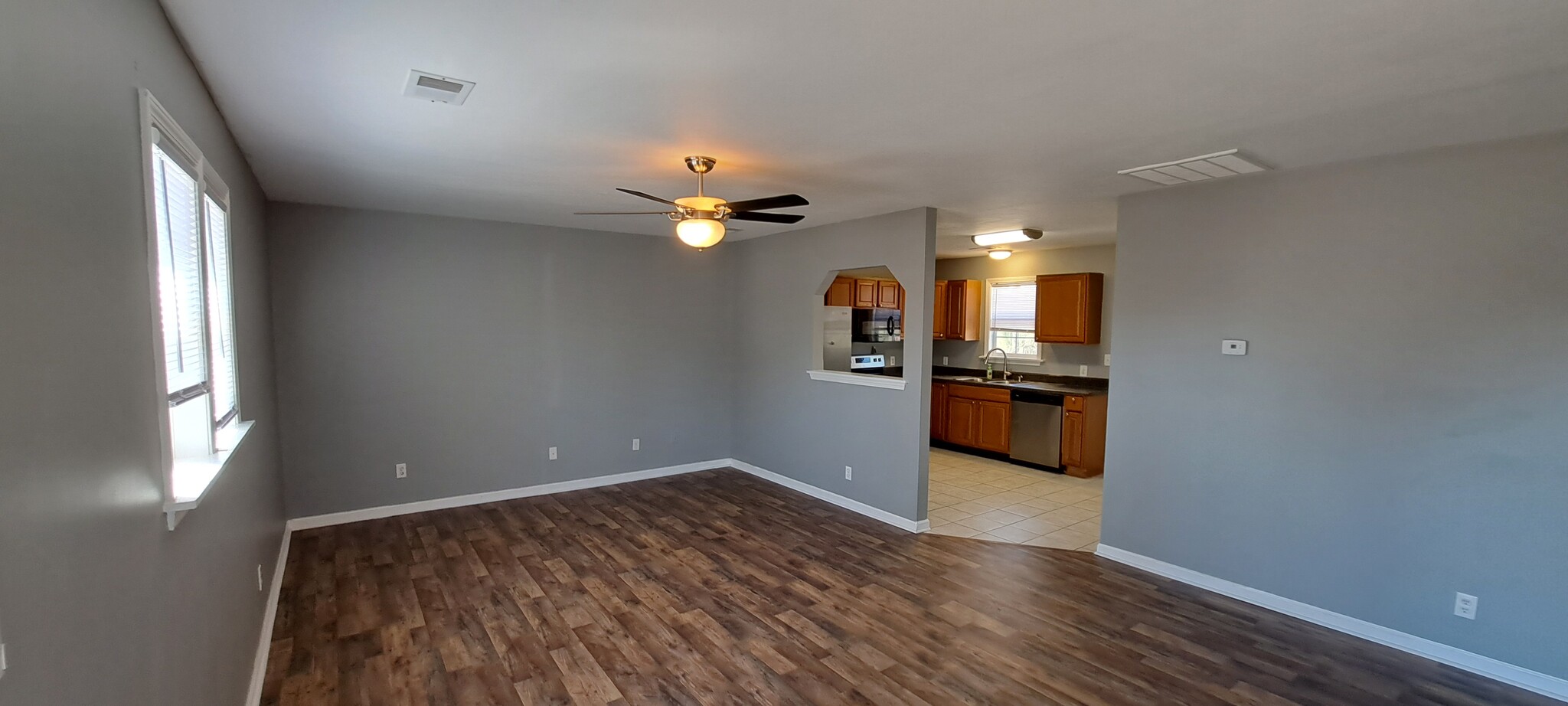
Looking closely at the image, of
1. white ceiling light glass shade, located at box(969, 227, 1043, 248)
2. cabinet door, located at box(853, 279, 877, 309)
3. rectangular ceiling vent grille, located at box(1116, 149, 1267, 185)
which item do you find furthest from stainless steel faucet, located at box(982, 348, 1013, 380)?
rectangular ceiling vent grille, located at box(1116, 149, 1267, 185)

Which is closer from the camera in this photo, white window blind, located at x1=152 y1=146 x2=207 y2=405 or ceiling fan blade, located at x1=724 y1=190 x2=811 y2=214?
white window blind, located at x1=152 y1=146 x2=207 y2=405

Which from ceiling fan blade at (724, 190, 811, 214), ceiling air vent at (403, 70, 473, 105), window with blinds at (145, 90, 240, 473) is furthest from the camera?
ceiling fan blade at (724, 190, 811, 214)

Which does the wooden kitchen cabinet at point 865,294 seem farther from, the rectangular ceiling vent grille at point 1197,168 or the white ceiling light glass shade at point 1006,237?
the rectangular ceiling vent grille at point 1197,168

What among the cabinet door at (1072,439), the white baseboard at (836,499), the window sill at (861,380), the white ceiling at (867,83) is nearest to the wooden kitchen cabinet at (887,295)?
the window sill at (861,380)

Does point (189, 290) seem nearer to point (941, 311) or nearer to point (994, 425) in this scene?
point (994, 425)

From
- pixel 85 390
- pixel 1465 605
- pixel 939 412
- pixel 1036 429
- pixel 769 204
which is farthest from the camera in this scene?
pixel 939 412

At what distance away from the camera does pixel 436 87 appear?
2236 mm

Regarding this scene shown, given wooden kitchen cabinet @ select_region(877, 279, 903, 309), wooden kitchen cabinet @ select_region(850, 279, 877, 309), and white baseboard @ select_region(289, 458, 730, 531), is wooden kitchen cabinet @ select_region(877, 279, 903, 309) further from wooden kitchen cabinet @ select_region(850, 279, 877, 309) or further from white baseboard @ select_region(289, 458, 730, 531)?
white baseboard @ select_region(289, 458, 730, 531)

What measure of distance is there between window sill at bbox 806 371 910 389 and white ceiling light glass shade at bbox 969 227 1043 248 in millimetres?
1843

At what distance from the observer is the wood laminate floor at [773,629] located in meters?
2.65

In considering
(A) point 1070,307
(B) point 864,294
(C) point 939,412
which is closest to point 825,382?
(B) point 864,294

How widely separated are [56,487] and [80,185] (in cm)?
56

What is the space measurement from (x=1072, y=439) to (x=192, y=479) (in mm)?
6553

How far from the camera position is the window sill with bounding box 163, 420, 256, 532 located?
1538mm
